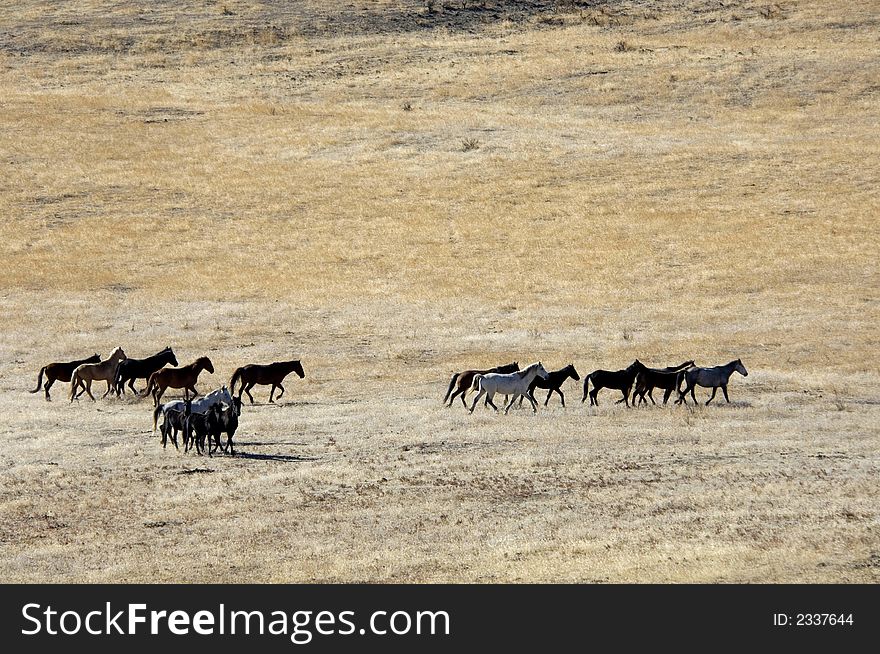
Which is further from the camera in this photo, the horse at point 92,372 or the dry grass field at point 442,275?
the horse at point 92,372

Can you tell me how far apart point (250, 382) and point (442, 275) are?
1513cm

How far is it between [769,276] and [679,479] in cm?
2343

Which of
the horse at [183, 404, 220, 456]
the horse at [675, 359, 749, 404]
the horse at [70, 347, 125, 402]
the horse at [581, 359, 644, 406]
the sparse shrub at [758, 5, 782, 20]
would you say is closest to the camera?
the horse at [183, 404, 220, 456]

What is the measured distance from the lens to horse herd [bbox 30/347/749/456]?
21.4m

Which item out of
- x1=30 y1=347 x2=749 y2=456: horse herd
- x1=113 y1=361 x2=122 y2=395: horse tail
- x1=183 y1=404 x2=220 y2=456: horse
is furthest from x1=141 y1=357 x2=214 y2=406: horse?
x1=183 y1=404 x2=220 y2=456: horse

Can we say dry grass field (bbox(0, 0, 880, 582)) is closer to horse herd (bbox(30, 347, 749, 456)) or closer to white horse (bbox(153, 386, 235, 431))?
horse herd (bbox(30, 347, 749, 456))

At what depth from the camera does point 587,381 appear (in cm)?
2617

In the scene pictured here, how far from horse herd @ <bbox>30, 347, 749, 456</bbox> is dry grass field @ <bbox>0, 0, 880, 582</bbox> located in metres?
0.51

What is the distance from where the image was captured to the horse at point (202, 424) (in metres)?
21.0

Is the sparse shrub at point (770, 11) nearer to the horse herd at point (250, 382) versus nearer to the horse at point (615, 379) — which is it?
the horse herd at point (250, 382)

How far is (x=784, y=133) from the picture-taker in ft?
190

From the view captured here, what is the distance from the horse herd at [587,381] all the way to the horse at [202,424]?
598cm

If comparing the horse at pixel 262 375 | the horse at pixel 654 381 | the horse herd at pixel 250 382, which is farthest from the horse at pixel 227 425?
the horse at pixel 654 381

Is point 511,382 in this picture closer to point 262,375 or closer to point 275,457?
point 262,375
